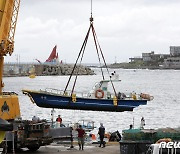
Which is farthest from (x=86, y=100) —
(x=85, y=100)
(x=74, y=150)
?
(x=74, y=150)

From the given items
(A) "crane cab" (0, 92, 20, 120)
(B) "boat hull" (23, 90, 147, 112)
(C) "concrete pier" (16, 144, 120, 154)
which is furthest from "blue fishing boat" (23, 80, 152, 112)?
(A) "crane cab" (0, 92, 20, 120)

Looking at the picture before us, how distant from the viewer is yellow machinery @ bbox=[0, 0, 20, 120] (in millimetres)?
23734

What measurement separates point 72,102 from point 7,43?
16.8 metres

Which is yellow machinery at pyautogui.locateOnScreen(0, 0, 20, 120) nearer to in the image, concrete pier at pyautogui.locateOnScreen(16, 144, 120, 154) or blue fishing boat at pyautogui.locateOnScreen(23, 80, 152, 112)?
concrete pier at pyautogui.locateOnScreen(16, 144, 120, 154)

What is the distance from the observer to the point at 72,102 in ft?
134

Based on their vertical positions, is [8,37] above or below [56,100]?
above

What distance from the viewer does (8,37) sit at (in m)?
24.9

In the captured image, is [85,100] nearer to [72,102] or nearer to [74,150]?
[72,102]

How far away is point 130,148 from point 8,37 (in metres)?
8.37

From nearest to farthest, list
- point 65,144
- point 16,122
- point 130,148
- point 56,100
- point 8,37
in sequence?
point 130,148, point 16,122, point 8,37, point 65,144, point 56,100

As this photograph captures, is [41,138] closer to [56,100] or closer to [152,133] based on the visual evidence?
[152,133]

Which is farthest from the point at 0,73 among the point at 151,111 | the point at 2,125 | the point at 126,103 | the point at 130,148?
the point at 151,111

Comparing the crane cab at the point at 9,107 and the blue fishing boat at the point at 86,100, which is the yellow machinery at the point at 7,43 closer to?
the crane cab at the point at 9,107

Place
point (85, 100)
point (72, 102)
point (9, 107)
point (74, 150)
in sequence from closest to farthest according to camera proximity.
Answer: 1. point (9, 107)
2. point (74, 150)
3. point (72, 102)
4. point (85, 100)
